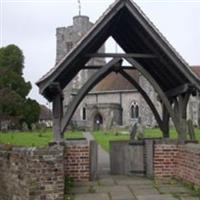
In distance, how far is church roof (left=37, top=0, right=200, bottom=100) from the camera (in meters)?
10.6

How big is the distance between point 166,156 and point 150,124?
50567 millimetres

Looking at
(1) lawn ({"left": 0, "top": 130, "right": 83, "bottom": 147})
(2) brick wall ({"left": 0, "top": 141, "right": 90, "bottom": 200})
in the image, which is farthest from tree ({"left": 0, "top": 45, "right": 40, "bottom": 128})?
(2) brick wall ({"left": 0, "top": 141, "right": 90, "bottom": 200})

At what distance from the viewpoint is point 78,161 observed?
10969mm

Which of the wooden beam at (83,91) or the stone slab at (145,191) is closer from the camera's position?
the stone slab at (145,191)

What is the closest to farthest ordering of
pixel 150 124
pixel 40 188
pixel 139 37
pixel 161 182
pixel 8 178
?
pixel 40 188, pixel 8 178, pixel 161 182, pixel 139 37, pixel 150 124

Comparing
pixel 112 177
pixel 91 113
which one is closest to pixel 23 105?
pixel 91 113

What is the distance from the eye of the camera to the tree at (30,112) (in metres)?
50.7

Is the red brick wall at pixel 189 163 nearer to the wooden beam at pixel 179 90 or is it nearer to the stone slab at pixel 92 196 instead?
the wooden beam at pixel 179 90

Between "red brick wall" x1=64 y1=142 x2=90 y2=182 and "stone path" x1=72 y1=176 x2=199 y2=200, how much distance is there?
35cm

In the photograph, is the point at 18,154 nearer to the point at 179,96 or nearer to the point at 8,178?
the point at 8,178

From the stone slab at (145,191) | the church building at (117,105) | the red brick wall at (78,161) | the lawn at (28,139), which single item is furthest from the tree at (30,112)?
the stone slab at (145,191)

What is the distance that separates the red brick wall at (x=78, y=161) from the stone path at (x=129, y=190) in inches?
13.7

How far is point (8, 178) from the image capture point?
9484mm

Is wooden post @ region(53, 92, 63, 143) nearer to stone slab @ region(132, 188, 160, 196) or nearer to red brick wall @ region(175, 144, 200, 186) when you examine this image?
stone slab @ region(132, 188, 160, 196)
